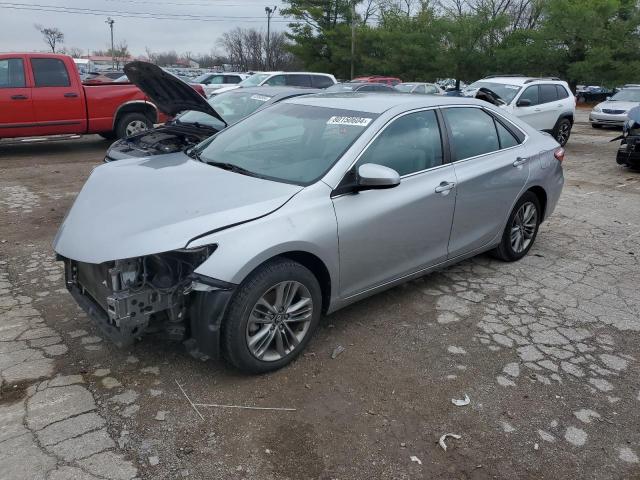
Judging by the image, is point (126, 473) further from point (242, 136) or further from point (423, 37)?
point (423, 37)

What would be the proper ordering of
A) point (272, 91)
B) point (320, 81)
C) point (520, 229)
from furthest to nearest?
1. point (320, 81)
2. point (272, 91)
3. point (520, 229)

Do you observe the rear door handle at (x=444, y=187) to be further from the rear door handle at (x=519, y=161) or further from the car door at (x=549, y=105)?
the car door at (x=549, y=105)

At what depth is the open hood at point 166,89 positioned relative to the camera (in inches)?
235

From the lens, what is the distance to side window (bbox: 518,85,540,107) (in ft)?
42.2

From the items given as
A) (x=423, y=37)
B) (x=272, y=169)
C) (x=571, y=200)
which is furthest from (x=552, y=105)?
(x=423, y=37)

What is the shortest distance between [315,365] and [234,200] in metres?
1.15

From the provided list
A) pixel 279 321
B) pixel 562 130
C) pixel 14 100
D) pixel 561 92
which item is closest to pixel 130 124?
pixel 14 100

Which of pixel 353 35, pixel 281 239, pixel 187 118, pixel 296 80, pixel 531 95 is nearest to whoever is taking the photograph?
pixel 281 239

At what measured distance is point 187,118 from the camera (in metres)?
7.55

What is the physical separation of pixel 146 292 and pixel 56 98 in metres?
8.62

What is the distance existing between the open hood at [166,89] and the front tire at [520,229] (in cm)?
328

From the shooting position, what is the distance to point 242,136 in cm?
432

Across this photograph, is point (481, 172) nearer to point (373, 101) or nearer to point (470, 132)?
point (470, 132)

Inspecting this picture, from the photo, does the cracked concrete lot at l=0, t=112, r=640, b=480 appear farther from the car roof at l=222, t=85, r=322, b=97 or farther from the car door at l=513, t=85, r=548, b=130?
the car door at l=513, t=85, r=548, b=130
